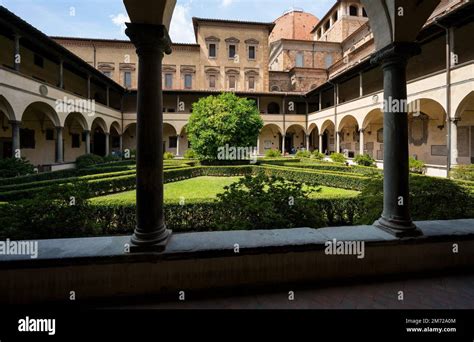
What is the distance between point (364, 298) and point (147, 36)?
3817 millimetres

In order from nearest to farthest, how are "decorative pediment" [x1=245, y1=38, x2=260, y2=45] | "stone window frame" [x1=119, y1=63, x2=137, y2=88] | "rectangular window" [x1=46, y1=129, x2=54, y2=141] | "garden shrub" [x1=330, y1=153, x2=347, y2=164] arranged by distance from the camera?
"garden shrub" [x1=330, y1=153, x2=347, y2=164] → "rectangular window" [x1=46, y1=129, x2=54, y2=141] → "stone window frame" [x1=119, y1=63, x2=137, y2=88] → "decorative pediment" [x1=245, y1=38, x2=260, y2=45]

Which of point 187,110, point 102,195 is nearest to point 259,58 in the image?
point 187,110

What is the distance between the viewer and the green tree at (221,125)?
1809cm

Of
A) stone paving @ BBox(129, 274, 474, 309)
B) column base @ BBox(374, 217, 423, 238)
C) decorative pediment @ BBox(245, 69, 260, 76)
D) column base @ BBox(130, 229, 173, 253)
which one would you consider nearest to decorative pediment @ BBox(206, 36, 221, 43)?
decorative pediment @ BBox(245, 69, 260, 76)

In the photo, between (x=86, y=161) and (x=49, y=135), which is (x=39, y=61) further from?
(x=86, y=161)

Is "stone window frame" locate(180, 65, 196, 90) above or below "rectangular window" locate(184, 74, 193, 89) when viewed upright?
above

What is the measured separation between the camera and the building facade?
13617 mm

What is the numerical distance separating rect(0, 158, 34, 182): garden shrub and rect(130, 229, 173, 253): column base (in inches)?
528

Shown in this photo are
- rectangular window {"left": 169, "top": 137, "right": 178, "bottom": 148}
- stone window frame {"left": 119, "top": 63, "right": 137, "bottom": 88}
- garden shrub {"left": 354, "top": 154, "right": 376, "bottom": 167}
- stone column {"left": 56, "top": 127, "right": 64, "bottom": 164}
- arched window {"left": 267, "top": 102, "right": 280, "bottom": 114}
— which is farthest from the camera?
arched window {"left": 267, "top": 102, "right": 280, "bottom": 114}

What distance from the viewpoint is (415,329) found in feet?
7.65

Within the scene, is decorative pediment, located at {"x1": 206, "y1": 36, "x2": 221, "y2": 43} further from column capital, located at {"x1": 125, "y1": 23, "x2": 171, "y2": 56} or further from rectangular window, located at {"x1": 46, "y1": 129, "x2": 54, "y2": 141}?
column capital, located at {"x1": 125, "y1": 23, "x2": 171, "y2": 56}

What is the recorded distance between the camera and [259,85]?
1387 inches

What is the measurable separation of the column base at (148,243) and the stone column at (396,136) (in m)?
2.87

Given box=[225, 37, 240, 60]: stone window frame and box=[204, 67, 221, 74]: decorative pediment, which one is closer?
box=[225, 37, 240, 60]: stone window frame
